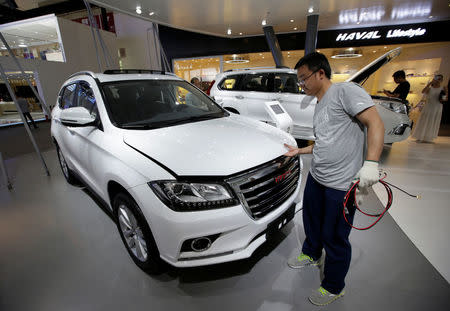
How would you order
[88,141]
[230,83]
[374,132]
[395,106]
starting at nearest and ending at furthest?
[374,132] → [88,141] → [395,106] → [230,83]

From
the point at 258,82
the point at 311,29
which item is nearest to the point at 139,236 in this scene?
the point at 258,82

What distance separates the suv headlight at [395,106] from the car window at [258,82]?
7.30 feet

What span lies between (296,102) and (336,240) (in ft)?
12.2

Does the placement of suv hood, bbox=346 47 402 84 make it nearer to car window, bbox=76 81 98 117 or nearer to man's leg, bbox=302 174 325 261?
man's leg, bbox=302 174 325 261

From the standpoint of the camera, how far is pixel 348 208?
1351 mm

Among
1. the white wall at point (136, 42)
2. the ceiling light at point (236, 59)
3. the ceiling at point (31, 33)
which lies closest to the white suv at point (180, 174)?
the ceiling light at point (236, 59)

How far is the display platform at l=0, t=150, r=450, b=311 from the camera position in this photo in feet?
5.05

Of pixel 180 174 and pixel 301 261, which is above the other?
pixel 180 174

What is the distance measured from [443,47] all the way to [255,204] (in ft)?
39.9

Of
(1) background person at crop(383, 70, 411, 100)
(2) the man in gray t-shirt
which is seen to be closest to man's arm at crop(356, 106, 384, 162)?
(2) the man in gray t-shirt

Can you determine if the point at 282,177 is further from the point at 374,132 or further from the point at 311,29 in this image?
the point at 311,29

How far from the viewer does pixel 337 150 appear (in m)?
1.31

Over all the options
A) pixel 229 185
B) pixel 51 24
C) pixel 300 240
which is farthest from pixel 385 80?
pixel 51 24

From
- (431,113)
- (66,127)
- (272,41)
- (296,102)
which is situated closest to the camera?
(66,127)
